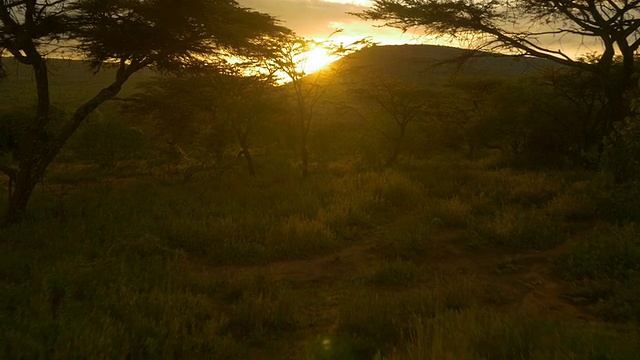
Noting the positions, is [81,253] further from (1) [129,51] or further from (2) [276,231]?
(1) [129,51]

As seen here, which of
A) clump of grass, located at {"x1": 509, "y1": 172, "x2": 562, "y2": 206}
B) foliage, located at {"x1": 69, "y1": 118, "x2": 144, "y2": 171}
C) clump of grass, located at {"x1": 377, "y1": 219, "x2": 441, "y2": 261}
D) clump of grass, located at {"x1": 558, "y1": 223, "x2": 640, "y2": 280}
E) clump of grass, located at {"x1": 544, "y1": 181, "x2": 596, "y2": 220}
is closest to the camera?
clump of grass, located at {"x1": 558, "y1": 223, "x2": 640, "y2": 280}

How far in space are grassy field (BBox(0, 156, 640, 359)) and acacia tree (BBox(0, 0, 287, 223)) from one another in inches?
59.7

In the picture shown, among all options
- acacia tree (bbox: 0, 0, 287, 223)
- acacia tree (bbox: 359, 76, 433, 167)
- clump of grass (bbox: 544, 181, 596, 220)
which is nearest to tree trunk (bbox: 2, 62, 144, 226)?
acacia tree (bbox: 0, 0, 287, 223)

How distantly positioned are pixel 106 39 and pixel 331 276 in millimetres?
8305

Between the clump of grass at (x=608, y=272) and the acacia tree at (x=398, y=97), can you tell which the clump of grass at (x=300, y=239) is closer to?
the clump of grass at (x=608, y=272)

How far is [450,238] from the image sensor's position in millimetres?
8438

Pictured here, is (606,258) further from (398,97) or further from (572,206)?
(398,97)

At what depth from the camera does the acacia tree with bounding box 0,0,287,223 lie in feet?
28.7

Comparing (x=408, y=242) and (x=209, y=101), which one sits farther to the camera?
(x=209, y=101)

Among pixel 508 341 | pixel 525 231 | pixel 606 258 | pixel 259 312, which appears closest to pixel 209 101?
pixel 525 231

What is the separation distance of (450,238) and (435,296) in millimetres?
3472

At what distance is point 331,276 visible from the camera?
22.6 ft

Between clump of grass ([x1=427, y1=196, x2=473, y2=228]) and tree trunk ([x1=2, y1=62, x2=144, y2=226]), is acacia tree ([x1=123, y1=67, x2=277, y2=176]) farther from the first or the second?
clump of grass ([x1=427, y1=196, x2=473, y2=228])

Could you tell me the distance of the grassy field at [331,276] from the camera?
151 inches
